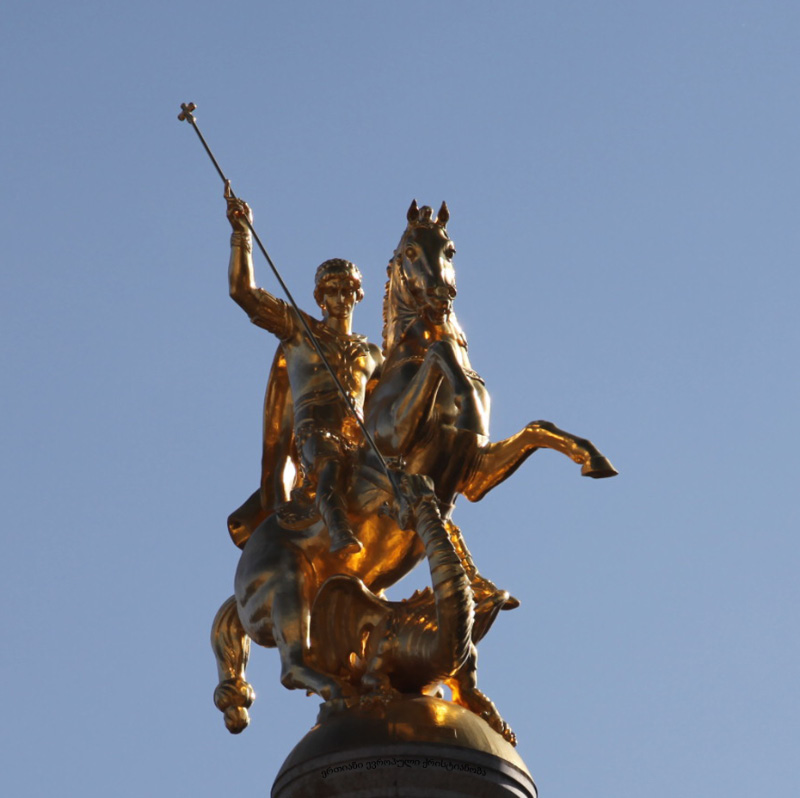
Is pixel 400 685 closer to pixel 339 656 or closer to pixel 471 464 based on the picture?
pixel 339 656

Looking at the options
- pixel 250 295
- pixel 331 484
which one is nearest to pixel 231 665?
pixel 331 484

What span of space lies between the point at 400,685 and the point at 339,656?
1.65ft

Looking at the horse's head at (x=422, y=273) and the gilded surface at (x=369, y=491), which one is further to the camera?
the horse's head at (x=422, y=273)

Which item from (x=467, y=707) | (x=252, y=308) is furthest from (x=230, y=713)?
(x=252, y=308)

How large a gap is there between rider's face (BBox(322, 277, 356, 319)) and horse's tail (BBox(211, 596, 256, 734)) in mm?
2172

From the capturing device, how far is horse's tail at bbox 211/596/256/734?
13.8 metres

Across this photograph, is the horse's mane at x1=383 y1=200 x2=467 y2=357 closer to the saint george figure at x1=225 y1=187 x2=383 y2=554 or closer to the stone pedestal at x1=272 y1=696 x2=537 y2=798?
the saint george figure at x1=225 y1=187 x2=383 y2=554

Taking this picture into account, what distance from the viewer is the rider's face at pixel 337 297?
14.6m

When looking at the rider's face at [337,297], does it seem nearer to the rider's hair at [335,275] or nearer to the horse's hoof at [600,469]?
the rider's hair at [335,275]

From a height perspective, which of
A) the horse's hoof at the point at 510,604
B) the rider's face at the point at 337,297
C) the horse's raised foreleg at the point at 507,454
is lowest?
the horse's hoof at the point at 510,604

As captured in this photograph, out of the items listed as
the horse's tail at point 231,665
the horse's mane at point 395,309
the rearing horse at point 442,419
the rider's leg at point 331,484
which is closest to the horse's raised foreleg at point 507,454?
the rearing horse at point 442,419

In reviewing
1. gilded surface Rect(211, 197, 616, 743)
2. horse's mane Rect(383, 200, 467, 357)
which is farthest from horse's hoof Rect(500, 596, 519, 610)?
horse's mane Rect(383, 200, 467, 357)

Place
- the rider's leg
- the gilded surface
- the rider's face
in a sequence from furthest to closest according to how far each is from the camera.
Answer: the rider's face, the rider's leg, the gilded surface

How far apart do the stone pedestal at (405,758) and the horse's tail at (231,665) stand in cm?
123
